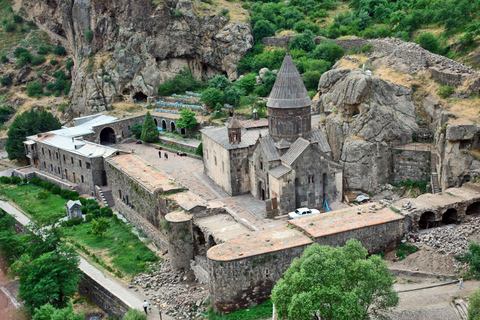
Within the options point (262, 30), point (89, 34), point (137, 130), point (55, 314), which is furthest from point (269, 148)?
point (89, 34)

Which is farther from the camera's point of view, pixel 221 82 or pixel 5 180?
pixel 221 82

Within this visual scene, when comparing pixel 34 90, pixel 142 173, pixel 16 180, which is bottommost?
pixel 16 180

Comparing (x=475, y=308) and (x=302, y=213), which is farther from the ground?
Answer: (x=475, y=308)

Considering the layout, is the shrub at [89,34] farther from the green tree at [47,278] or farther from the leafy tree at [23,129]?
the green tree at [47,278]

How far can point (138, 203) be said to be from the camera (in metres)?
41.3

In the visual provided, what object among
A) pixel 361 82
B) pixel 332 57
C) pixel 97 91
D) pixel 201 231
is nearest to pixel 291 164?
pixel 201 231

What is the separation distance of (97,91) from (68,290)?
44.8 m

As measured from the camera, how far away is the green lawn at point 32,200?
45688 millimetres

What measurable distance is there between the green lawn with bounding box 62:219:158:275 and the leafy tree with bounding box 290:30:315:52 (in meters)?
37.2

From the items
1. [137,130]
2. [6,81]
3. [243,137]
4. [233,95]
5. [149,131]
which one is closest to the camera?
[243,137]

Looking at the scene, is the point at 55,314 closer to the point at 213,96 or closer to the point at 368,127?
the point at 368,127

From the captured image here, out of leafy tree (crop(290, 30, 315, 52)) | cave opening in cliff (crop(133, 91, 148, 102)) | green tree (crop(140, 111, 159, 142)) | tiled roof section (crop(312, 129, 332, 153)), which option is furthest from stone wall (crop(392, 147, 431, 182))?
cave opening in cliff (crop(133, 91, 148, 102))

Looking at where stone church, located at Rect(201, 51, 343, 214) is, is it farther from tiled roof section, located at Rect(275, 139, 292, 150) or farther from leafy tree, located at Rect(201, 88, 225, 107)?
leafy tree, located at Rect(201, 88, 225, 107)

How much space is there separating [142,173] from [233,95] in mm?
22625
